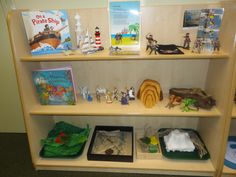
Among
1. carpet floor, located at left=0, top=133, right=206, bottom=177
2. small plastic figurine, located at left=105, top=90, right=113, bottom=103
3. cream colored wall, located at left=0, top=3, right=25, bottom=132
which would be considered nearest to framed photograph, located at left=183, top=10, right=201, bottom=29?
small plastic figurine, located at left=105, top=90, right=113, bottom=103

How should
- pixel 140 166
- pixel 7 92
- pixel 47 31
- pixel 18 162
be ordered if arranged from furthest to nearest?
pixel 7 92 < pixel 18 162 < pixel 140 166 < pixel 47 31

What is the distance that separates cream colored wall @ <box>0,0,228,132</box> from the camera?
154 cm

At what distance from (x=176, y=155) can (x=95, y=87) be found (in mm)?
850

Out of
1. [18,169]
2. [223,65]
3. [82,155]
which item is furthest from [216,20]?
[18,169]

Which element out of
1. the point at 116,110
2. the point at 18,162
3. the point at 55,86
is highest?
the point at 55,86

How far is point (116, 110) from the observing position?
4.91ft

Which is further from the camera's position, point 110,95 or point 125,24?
point 110,95

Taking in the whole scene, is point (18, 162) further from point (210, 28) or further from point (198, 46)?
point (210, 28)

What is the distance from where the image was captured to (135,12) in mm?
1373

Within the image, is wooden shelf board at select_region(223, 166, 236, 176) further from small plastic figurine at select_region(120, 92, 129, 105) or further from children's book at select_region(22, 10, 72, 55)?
children's book at select_region(22, 10, 72, 55)

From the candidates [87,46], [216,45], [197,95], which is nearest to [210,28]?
[216,45]

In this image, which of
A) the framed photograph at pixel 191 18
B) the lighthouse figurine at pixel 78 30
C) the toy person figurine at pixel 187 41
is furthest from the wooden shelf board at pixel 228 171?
the lighthouse figurine at pixel 78 30

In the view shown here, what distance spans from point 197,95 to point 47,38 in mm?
1160

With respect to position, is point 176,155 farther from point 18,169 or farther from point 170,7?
point 18,169
